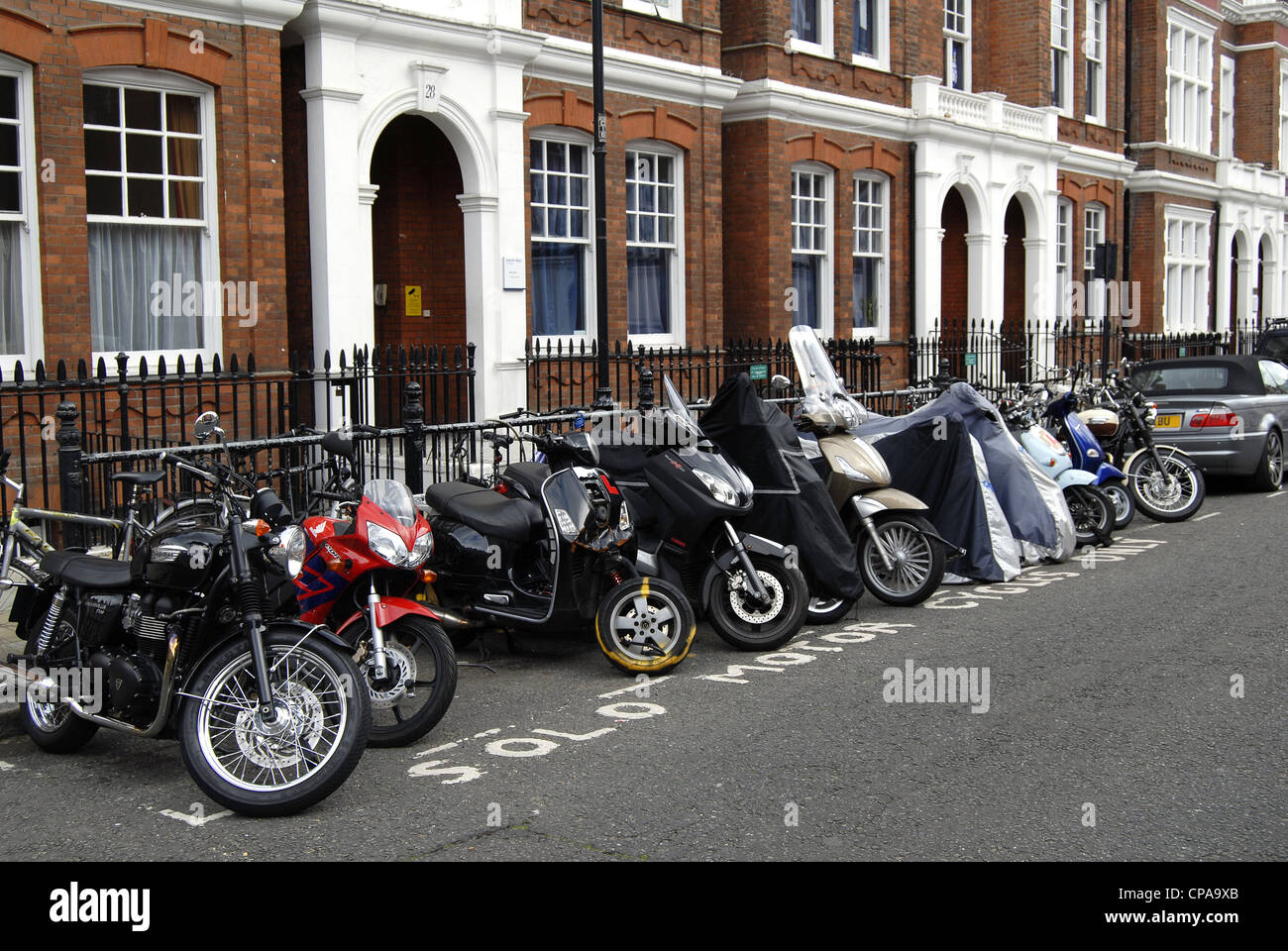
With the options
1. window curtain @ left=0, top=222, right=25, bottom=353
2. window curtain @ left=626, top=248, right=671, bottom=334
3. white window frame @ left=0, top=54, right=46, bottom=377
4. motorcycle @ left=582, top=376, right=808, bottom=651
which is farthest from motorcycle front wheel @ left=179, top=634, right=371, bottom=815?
window curtain @ left=626, top=248, right=671, bottom=334

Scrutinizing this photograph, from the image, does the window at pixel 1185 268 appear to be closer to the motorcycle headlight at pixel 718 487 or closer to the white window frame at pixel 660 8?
the white window frame at pixel 660 8

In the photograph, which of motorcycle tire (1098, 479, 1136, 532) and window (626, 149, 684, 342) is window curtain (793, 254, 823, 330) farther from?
motorcycle tire (1098, 479, 1136, 532)

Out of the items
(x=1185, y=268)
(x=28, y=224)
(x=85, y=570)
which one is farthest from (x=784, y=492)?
(x=1185, y=268)

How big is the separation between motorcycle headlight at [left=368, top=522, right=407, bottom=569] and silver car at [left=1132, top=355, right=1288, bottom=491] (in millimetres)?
11130

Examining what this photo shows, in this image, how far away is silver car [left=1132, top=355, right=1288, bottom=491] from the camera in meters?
14.8

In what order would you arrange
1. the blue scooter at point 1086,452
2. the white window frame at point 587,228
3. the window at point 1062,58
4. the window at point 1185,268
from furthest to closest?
the window at point 1185,268
the window at point 1062,58
the white window frame at point 587,228
the blue scooter at point 1086,452

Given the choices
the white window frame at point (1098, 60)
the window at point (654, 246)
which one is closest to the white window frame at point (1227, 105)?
the white window frame at point (1098, 60)

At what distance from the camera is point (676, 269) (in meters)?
17.8

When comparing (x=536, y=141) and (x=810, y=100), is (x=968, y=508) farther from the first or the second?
(x=810, y=100)

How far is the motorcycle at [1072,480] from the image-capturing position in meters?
11.6

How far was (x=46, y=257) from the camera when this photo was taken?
35.6ft

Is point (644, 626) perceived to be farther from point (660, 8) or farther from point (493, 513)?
point (660, 8)

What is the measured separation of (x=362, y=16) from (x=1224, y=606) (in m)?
9.28

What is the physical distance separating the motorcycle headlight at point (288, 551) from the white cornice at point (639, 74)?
10468 millimetres
